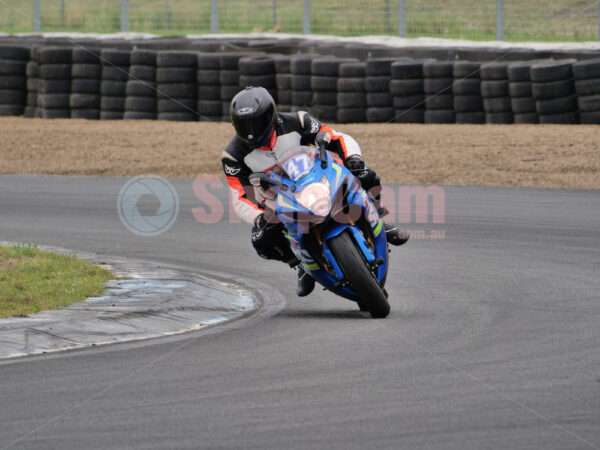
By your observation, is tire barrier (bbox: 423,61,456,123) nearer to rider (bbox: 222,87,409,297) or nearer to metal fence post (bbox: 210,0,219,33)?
metal fence post (bbox: 210,0,219,33)

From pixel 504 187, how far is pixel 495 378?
34.0ft

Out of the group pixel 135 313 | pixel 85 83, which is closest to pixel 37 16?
pixel 85 83

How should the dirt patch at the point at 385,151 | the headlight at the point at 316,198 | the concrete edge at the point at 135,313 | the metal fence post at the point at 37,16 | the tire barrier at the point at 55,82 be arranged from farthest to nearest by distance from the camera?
the metal fence post at the point at 37,16, the tire barrier at the point at 55,82, the dirt patch at the point at 385,151, the headlight at the point at 316,198, the concrete edge at the point at 135,313

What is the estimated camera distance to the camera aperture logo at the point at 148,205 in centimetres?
1235

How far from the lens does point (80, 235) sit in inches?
456

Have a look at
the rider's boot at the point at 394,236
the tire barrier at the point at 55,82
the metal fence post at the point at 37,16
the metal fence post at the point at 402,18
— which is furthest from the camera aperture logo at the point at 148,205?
the metal fence post at the point at 37,16

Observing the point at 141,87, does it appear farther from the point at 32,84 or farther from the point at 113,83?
the point at 32,84

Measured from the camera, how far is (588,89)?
17734 millimetres

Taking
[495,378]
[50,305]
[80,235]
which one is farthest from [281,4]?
[495,378]

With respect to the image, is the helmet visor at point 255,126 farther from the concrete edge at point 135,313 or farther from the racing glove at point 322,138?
the concrete edge at point 135,313

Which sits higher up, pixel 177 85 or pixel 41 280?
pixel 177 85

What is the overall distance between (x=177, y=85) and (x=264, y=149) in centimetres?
1394

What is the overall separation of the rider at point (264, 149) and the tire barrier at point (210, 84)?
43.4ft

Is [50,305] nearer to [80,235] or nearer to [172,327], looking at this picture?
[172,327]
